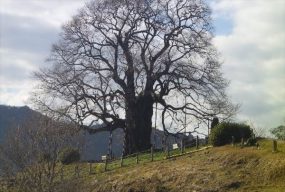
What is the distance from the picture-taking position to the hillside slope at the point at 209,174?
28542mm

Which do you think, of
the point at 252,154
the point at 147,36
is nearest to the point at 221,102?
the point at 147,36

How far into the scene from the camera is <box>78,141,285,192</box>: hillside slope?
93.6 ft

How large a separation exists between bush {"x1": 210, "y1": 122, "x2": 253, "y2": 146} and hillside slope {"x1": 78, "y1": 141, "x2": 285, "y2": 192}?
3.76 ft

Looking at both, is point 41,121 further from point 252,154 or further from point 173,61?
point 173,61

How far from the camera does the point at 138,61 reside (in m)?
51.4

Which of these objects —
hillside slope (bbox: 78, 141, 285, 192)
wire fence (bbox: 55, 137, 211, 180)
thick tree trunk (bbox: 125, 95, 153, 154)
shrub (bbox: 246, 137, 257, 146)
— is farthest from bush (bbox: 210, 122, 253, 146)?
thick tree trunk (bbox: 125, 95, 153, 154)

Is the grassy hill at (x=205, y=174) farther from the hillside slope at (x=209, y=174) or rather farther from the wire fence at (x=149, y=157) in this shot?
the wire fence at (x=149, y=157)

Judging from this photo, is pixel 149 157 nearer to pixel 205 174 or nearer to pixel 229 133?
pixel 229 133

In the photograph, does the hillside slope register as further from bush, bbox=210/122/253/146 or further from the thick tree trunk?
the thick tree trunk

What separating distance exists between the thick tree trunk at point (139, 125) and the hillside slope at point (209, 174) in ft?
39.2

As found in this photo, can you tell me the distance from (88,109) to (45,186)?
2297 centimetres

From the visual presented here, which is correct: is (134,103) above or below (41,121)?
above

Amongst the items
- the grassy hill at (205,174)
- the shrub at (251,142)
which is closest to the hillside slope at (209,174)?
the grassy hill at (205,174)

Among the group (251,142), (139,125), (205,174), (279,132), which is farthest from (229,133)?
(139,125)
